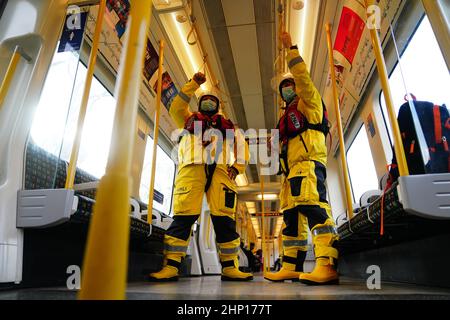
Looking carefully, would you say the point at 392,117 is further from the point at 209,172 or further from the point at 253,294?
the point at 209,172

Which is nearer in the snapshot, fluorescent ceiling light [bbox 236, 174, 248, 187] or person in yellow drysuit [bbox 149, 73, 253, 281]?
person in yellow drysuit [bbox 149, 73, 253, 281]

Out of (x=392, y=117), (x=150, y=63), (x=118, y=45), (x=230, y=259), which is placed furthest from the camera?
(x=150, y=63)

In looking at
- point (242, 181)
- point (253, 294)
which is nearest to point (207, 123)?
point (253, 294)

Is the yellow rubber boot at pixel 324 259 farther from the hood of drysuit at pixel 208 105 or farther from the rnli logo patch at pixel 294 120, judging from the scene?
the hood of drysuit at pixel 208 105

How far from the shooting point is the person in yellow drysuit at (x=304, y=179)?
2.26 metres

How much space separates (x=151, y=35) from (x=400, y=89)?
9.61ft

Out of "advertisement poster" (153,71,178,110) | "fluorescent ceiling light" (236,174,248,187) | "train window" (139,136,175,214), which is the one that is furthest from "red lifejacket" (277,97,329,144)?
"fluorescent ceiling light" (236,174,248,187)

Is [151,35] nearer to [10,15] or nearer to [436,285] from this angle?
[10,15]

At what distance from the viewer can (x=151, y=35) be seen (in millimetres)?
3916

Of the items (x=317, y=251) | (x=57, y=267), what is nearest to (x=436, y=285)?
(x=317, y=251)

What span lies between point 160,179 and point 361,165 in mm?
3511

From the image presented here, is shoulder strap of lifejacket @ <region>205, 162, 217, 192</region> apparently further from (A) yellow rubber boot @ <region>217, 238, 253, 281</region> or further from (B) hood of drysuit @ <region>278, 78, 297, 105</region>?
(B) hood of drysuit @ <region>278, 78, 297, 105</region>

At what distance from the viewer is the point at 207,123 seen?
123 inches

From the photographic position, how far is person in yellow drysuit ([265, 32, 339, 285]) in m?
2.26
